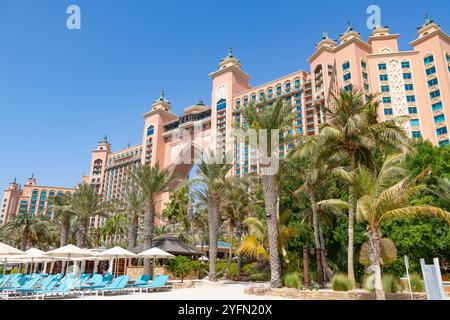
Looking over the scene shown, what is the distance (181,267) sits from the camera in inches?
972

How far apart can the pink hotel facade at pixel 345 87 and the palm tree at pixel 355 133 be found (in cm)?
1964

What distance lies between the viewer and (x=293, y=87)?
223 ft

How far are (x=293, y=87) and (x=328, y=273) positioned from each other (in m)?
54.5

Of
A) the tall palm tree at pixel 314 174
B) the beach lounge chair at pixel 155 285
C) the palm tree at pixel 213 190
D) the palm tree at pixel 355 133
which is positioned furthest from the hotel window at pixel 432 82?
the beach lounge chair at pixel 155 285

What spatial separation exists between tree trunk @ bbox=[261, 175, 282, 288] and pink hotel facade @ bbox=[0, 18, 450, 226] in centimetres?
1819

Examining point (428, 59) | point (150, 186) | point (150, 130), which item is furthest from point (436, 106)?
point (150, 130)

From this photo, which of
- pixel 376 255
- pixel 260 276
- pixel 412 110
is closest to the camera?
pixel 376 255

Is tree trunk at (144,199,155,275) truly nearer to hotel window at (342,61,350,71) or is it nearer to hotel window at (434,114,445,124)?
hotel window at (342,61,350,71)

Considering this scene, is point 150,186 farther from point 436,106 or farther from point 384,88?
point 436,106

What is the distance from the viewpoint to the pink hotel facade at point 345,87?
51.5 meters

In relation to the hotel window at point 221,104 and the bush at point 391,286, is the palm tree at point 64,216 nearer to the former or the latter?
the bush at point 391,286

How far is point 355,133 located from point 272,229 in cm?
636
